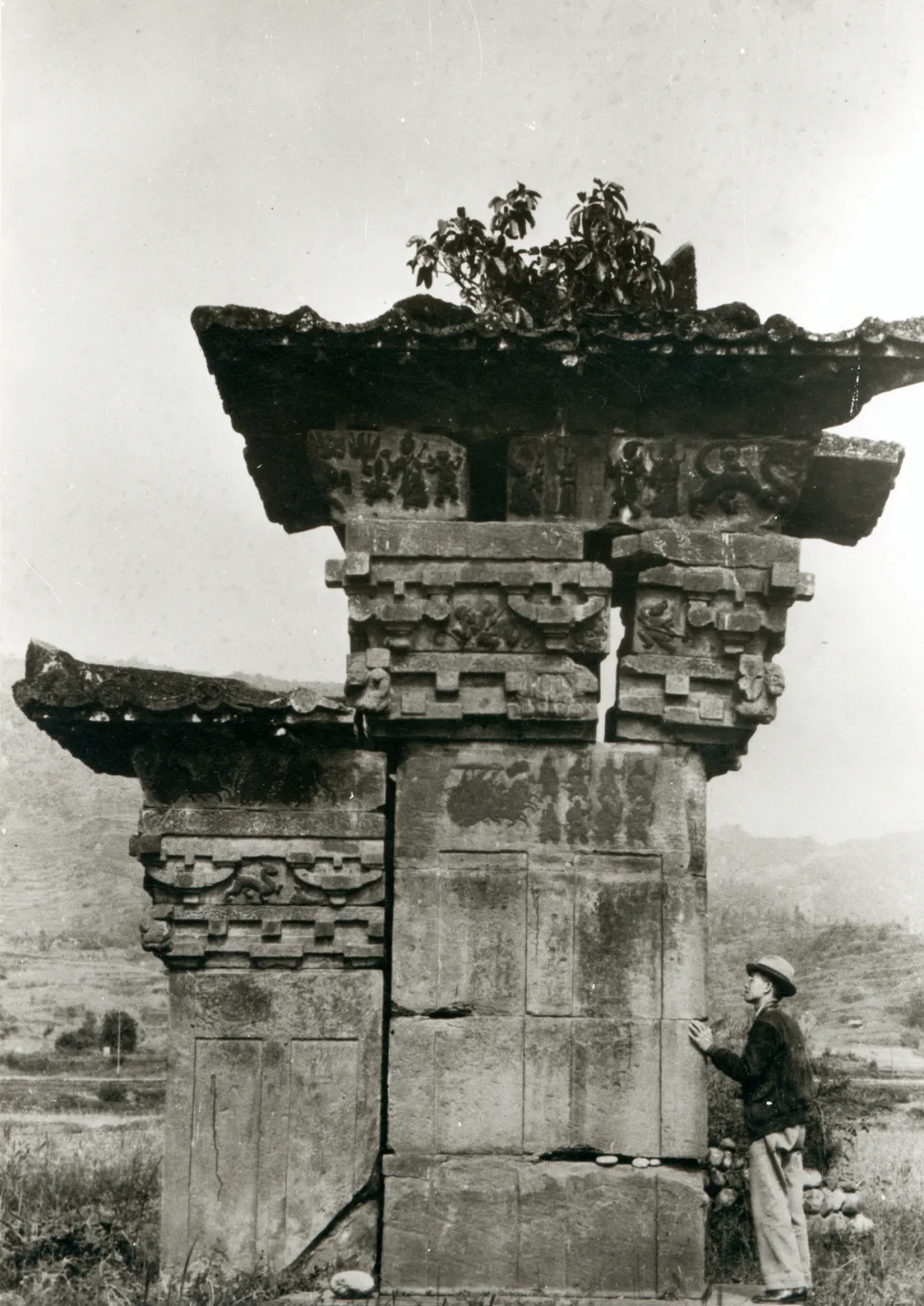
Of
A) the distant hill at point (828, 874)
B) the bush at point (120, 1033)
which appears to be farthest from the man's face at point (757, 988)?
the distant hill at point (828, 874)

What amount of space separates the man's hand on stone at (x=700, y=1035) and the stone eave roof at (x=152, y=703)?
2.35 metres

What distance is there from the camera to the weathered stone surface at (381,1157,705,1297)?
6887 millimetres

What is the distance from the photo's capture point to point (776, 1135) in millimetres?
7074

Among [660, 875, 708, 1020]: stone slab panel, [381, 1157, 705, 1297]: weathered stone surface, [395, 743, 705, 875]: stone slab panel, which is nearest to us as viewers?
[381, 1157, 705, 1297]: weathered stone surface

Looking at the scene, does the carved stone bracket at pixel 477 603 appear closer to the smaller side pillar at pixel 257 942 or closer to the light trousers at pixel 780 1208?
the smaller side pillar at pixel 257 942

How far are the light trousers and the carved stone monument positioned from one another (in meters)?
0.36

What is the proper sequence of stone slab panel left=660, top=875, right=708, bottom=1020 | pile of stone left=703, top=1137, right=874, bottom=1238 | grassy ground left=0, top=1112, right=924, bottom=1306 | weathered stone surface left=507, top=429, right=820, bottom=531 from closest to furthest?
grassy ground left=0, top=1112, right=924, bottom=1306 → stone slab panel left=660, top=875, right=708, bottom=1020 → weathered stone surface left=507, top=429, right=820, bottom=531 → pile of stone left=703, top=1137, right=874, bottom=1238

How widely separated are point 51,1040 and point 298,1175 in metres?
14.2

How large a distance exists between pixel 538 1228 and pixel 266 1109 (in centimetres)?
150

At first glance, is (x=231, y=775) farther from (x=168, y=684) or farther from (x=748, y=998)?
(x=748, y=998)

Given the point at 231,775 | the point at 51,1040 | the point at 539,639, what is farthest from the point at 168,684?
the point at 51,1040

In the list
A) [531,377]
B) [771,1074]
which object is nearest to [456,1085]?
[771,1074]

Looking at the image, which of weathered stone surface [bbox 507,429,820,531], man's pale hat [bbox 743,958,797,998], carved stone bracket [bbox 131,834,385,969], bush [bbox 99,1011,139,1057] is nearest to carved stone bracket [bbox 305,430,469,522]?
weathered stone surface [bbox 507,429,820,531]

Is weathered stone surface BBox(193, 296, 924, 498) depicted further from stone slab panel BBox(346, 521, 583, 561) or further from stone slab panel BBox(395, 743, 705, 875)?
stone slab panel BBox(395, 743, 705, 875)
